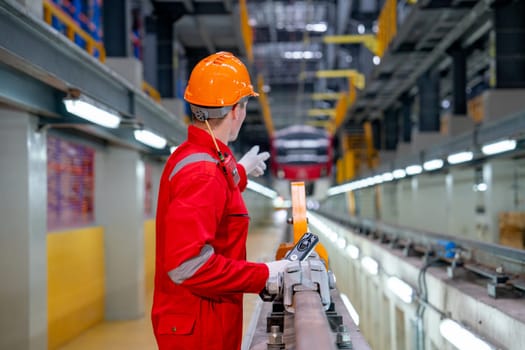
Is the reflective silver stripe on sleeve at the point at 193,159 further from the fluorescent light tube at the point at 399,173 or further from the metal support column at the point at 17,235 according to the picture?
the fluorescent light tube at the point at 399,173

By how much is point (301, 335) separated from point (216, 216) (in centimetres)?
45

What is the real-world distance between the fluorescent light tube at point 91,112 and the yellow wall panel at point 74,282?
201 centimetres

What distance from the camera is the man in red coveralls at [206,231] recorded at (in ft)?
5.41

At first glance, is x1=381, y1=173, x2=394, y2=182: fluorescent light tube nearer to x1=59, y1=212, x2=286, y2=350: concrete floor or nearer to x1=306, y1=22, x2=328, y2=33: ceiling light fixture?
x1=306, y1=22, x2=328, y2=33: ceiling light fixture

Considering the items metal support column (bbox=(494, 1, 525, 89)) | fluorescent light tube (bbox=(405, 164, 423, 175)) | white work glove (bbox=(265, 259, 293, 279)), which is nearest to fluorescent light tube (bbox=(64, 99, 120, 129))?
white work glove (bbox=(265, 259, 293, 279))

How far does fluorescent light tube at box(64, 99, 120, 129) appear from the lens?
404 cm

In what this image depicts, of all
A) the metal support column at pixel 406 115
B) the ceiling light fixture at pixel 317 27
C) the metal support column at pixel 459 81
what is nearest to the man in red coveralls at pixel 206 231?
the metal support column at pixel 459 81

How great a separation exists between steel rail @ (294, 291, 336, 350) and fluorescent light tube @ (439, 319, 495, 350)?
212 cm

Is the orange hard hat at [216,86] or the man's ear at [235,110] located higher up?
the orange hard hat at [216,86]

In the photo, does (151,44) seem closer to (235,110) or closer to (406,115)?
(235,110)

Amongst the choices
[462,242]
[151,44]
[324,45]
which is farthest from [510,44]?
[324,45]

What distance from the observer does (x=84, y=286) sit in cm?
701

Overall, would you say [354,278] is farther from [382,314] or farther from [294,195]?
[294,195]

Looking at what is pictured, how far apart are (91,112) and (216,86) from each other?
2.68 metres
